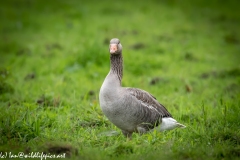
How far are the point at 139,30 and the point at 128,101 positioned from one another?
9.96 m

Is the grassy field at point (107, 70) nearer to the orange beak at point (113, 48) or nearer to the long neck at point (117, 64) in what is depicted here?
the long neck at point (117, 64)

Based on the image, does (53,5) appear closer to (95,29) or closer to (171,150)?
(95,29)

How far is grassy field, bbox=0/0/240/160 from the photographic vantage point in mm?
5578

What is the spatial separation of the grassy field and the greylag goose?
0.23 m

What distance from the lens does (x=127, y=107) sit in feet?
19.1

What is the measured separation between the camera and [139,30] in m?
15.5

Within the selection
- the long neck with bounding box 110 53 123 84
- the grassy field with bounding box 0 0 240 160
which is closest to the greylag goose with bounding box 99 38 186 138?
the long neck with bounding box 110 53 123 84

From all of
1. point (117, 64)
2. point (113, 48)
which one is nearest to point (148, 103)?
point (117, 64)

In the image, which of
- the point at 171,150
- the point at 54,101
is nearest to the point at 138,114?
the point at 171,150

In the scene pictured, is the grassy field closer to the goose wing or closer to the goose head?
the goose wing

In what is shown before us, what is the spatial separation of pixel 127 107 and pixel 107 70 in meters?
5.10

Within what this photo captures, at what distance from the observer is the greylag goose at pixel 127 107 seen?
5.78 meters

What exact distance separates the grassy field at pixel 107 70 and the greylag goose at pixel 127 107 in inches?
9.2

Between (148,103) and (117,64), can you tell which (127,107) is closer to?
(148,103)
